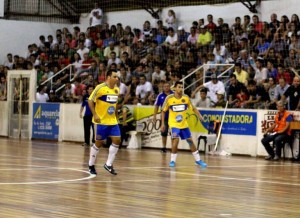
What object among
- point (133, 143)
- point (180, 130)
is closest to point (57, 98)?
point (133, 143)

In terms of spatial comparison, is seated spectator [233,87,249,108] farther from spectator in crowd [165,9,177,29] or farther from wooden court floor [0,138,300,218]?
spectator in crowd [165,9,177,29]

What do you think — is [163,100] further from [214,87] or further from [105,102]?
[105,102]

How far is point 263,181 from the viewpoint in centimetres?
1695

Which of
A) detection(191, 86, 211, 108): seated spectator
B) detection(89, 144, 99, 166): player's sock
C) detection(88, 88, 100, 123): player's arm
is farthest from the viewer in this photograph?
detection(191, 86, 211, 108): seated spectator

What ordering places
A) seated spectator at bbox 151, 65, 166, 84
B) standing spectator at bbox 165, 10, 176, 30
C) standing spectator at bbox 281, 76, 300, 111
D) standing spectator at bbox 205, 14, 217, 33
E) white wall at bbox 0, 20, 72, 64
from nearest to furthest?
standing spectator at bbox 281, 76, 300, 111
seated spectator at bbox 151, 65, 166, 84
standing spectator at bbox 205, 14, 217, 33
standing spectator at bbox 165, 10, 176, 30
white wall at bbox 0, 20, 72, 64

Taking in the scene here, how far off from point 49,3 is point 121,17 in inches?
164

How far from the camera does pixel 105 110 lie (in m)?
17.2

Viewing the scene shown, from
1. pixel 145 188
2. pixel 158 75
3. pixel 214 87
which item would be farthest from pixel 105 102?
pixel 158 75

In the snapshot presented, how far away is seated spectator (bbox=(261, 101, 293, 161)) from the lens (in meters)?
24.4

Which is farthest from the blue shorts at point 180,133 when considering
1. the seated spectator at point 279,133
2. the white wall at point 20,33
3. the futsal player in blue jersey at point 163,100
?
the white wall at point 20,33

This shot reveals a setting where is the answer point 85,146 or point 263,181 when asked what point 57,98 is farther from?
point 263,181

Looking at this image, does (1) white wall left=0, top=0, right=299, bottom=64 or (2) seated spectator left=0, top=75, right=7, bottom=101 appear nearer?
(1) white wall left=0, top=0, right=299, bottom=64

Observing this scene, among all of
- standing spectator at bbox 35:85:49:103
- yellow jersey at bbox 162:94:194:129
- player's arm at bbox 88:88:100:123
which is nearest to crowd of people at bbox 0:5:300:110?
standing spectator at bbox 35:85:49:103

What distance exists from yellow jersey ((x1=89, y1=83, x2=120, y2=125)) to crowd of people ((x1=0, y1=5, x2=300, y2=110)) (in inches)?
352
